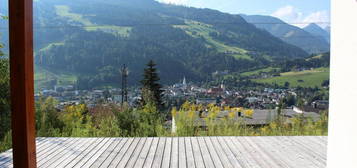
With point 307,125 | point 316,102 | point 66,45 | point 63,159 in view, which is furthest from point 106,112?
point 316,102

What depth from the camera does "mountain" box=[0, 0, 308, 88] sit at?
605 cm

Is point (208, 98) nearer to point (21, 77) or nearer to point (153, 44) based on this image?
point (153, 44)

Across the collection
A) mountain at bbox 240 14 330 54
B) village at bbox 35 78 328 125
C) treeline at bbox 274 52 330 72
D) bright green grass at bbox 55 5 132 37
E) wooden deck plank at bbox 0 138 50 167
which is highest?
bright green grass at bbox 55 5 132 37

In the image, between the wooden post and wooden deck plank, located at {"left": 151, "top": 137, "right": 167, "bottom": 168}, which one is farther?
wooden deck plank, located at {"left": 151, "top": 137, "right": 167, "bottom": 168}

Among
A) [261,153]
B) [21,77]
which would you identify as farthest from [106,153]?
[21,77]

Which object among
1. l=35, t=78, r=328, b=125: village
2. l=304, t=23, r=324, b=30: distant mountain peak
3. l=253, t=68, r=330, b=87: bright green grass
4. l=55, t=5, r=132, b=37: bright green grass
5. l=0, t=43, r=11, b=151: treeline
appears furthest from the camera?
l=55, t=5, r=132, b=37: bright green grass

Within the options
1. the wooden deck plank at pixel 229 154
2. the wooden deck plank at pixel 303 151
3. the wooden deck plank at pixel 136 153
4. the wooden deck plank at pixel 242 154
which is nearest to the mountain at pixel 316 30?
the wooden deck plank at pixel 303 151

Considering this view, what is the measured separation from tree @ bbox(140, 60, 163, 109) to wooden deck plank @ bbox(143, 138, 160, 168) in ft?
3.09

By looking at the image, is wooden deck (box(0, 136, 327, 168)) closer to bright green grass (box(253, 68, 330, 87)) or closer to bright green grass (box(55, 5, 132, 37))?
bright green grass (box(253, 68, 330, 87))

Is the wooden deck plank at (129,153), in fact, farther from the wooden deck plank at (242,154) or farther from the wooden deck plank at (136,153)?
the wooden deck plank at (242,154)

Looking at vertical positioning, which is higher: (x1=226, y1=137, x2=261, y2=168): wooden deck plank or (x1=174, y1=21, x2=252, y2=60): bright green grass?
(x1=174, y1=21, x2=252, y2=60): bright green grass

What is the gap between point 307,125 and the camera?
4637 millimetres

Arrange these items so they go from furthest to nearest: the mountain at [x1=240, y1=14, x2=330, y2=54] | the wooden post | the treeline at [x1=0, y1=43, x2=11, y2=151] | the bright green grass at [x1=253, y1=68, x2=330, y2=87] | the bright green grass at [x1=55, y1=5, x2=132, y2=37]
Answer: the bright green grass at [x1=55, y1=5, x2=132, y2=37] < the mountain at [x1=240, y1=14, x2=330, y2=54] < the bright green grass at [x1=253, y1=68, x2=330, y2=87] < the treeline at [x1=0, y1=43, x2=11, y2=151] < the wooden post

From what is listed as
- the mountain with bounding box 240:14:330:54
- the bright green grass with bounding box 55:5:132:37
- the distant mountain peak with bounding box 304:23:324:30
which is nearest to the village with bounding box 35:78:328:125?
the mountain with bounding box 240:14:330:54
